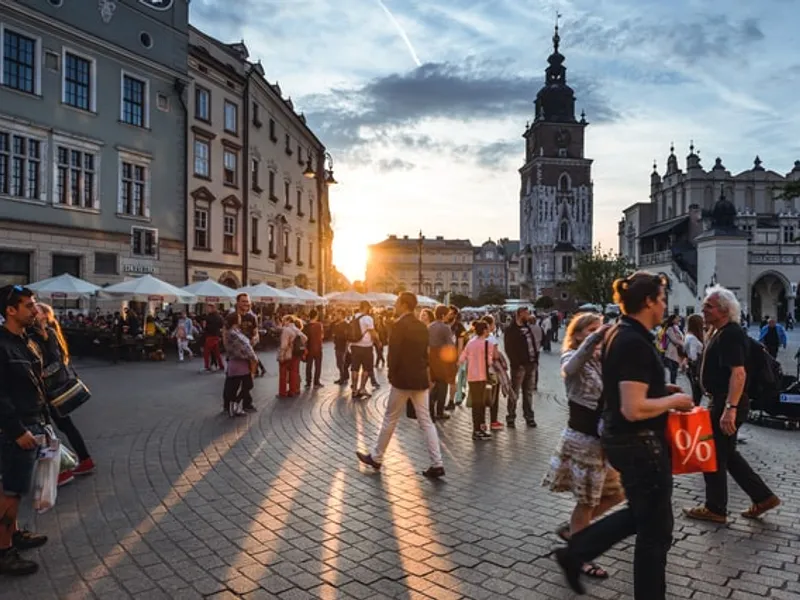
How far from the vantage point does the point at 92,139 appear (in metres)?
27.2

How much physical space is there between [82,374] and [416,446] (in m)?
11.8

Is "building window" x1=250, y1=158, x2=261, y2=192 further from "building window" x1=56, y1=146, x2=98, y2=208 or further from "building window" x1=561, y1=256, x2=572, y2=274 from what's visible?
"building window" x1=561, y1=256, x2=572, y2=274

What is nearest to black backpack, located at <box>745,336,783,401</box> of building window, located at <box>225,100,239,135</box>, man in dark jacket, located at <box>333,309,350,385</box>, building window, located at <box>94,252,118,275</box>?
man in dark jacket, located at <box>333,309,350,385</box>

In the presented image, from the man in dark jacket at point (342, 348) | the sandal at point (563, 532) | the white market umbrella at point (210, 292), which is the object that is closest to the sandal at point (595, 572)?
the sandal at point (563, 532)

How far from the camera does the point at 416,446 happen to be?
30.1 feet

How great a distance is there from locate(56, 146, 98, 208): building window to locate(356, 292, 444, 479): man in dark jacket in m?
22.7

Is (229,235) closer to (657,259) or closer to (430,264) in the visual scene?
(657,259)

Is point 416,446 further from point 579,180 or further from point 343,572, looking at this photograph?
point 579,180

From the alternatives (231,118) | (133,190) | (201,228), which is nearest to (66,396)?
(133,190)

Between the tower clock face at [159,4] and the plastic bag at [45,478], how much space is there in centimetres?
2989

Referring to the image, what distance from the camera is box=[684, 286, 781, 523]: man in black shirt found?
5.71 m

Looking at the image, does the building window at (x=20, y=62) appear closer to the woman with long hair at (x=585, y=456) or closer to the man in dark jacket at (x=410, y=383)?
the man in dark jacket at (x=410, y=383)

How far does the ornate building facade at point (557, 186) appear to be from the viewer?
113562 millimetres

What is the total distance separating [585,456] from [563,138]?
4577 inches
